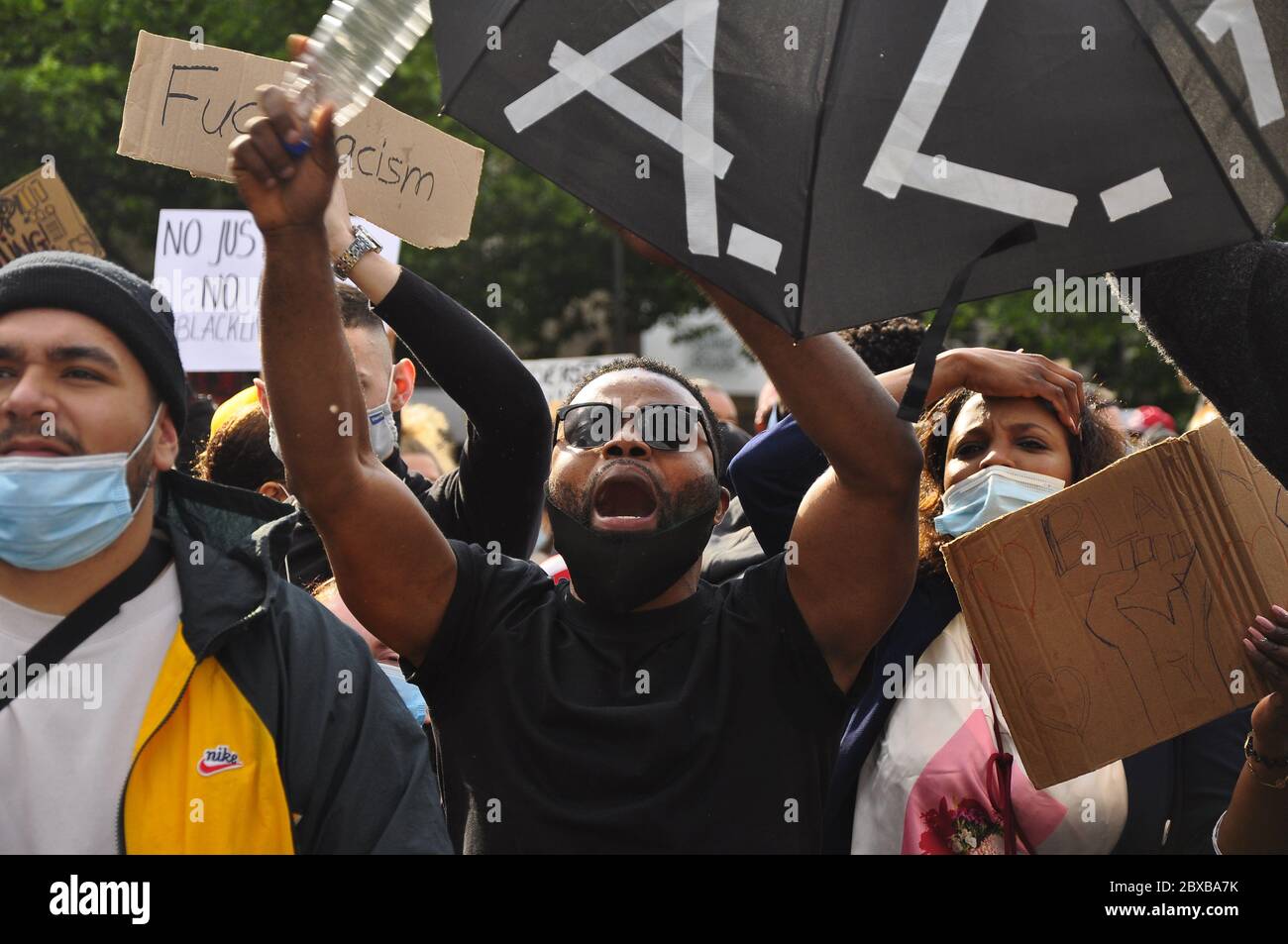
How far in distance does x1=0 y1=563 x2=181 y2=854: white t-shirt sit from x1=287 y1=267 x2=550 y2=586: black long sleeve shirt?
93 cm

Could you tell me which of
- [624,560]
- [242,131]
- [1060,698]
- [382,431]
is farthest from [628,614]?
[242,131]

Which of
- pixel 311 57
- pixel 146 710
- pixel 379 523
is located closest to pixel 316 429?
pixel 379 523

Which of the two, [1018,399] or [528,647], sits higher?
[1018,399]

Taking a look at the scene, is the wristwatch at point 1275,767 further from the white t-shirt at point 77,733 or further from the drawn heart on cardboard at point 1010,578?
the white t-shirt at point 77,733

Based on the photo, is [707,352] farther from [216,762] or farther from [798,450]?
[216,762]

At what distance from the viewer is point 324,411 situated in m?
2.67

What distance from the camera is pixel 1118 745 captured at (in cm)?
303

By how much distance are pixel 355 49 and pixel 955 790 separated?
2043 mm

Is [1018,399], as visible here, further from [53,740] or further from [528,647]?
[53,740]

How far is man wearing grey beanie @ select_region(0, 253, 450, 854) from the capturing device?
2.44m

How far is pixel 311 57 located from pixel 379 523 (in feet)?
3.14

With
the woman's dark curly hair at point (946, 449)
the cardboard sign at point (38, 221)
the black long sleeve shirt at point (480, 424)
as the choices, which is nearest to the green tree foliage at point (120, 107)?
the cardboard sign at point (38, 221)

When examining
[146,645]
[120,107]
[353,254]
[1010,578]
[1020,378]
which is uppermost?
[120,107]

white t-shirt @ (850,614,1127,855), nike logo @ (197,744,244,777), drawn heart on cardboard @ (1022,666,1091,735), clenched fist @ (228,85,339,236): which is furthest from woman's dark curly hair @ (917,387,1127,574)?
nike logo @ (197,744,244,777)
